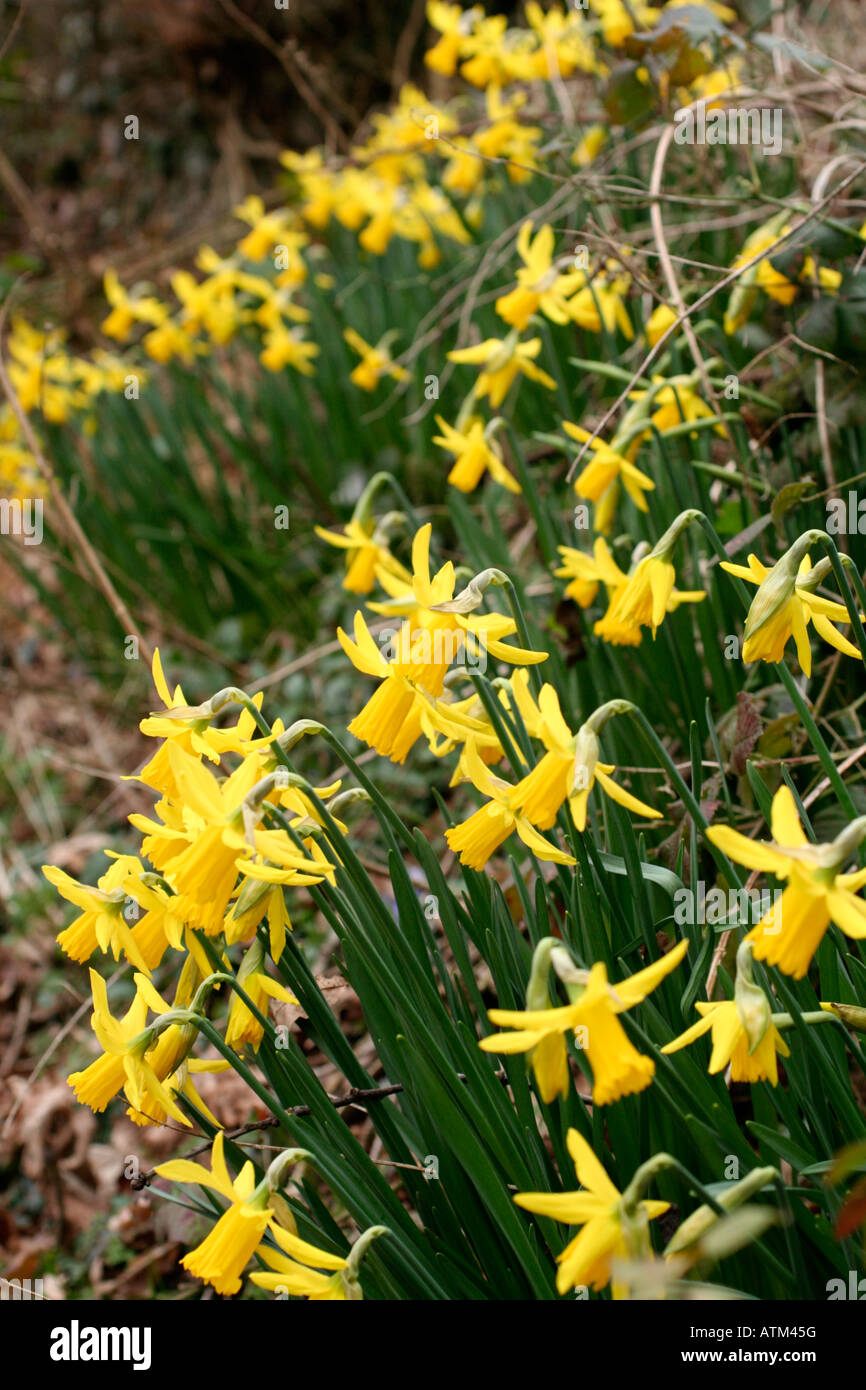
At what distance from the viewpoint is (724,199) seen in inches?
84.7

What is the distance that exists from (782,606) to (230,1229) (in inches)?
33.9

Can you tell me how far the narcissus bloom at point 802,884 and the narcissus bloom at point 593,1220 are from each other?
0.23 meters

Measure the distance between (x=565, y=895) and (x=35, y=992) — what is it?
2211mm

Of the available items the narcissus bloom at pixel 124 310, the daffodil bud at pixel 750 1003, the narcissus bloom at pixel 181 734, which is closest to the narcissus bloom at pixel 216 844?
the narcissus bloom at pixel 181 734

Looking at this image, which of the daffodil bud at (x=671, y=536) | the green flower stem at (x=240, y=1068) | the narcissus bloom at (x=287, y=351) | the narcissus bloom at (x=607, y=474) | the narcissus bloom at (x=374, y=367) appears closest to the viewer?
the green flower stem at (x=240, y=1068)

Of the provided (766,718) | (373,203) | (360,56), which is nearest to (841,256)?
(766,718)

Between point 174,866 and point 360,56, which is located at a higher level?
point 360,56

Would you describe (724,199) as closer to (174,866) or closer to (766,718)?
(766,718)

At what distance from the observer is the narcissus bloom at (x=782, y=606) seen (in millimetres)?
1189

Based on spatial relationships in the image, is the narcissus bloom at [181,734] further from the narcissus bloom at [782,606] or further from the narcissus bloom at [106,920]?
the narcissus bloom at [782,606]

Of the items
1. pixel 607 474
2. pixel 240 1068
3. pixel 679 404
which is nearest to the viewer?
pixel 240 1068

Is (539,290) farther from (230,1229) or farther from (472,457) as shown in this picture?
(230,1229)

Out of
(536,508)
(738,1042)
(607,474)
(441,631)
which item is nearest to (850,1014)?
(738,1042)

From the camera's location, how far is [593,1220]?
2.95ft
